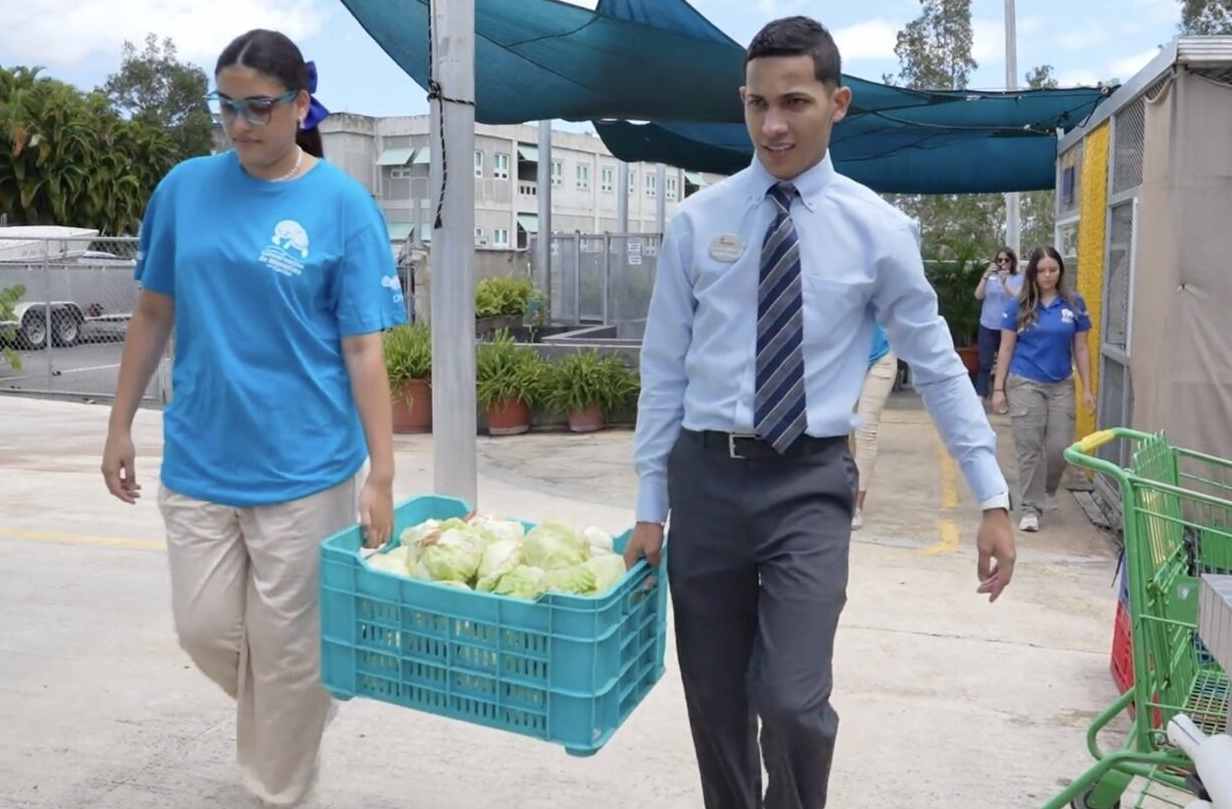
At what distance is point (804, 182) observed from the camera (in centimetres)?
285

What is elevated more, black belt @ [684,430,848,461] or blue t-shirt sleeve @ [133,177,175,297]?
blue t-shirt sleeve @ [133,177,175,297]

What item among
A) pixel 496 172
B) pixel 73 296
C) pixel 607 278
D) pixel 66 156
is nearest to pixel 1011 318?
pixel 607 278

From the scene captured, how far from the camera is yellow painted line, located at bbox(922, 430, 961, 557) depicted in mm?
7309

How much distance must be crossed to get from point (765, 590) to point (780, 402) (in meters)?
0.42

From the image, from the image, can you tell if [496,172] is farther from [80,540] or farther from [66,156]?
[80,540]

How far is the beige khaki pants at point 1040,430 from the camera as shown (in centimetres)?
805

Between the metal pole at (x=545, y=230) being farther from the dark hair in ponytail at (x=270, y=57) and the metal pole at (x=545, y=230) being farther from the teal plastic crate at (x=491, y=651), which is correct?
the teal plastic crate at (x=491, y=651)

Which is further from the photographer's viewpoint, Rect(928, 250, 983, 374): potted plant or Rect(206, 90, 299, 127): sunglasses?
Rect(928, 250, 983, 374): potted plant

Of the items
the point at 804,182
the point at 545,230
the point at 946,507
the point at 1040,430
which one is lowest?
the point at 946,507

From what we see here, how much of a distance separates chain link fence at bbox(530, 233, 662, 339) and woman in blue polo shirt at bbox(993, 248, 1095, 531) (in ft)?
37.3

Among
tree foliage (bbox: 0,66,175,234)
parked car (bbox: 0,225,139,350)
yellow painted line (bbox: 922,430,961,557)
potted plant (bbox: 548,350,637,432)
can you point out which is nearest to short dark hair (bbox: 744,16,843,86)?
yellow painted line (bbox: 922,430,961,557)

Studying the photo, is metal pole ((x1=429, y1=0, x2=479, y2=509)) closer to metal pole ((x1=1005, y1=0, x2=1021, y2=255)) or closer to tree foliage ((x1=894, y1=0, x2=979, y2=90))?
metal pole ((x1=1005, y1=0, x2=1021, y2=255))

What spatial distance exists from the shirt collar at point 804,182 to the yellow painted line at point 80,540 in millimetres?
4886

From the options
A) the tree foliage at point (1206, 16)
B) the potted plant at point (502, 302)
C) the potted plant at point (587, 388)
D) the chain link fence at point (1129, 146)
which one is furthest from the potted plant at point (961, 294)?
the tree foliage at point (1206, 16)
